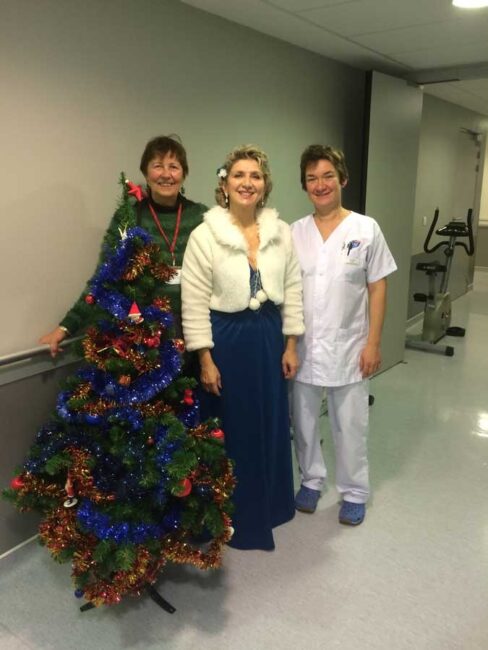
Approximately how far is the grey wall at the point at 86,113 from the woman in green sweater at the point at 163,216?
0.12m

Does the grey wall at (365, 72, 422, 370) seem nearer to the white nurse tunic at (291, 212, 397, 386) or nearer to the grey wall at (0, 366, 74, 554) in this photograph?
the white nurse tunic at (291, 212, 397, 386)

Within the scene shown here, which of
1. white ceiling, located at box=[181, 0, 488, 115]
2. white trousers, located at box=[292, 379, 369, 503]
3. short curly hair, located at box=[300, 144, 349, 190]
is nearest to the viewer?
short curly hair, located at box=[300, 144, 349, 190]

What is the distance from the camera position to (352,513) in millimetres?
2414

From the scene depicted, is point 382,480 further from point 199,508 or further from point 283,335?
point 199,508

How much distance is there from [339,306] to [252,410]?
549 millimetres

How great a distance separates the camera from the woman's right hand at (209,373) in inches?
79.5

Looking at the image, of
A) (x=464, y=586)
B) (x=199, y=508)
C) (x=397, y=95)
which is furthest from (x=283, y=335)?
(x=397, y=95)

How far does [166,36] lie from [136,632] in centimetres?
232

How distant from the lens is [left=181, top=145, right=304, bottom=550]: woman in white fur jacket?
1.96 m

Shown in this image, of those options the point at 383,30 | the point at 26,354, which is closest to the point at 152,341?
the point at 26,354

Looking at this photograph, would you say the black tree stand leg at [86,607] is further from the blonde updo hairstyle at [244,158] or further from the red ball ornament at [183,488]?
the blonde updo hairstyle at [244,158]

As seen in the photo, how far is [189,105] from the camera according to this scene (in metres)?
2.55

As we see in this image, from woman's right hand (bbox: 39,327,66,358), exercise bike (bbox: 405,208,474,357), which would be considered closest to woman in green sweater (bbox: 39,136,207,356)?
woman's right hand (bbox: 39,327,66,358)

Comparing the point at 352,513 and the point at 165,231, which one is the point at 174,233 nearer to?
the point at 165,231
